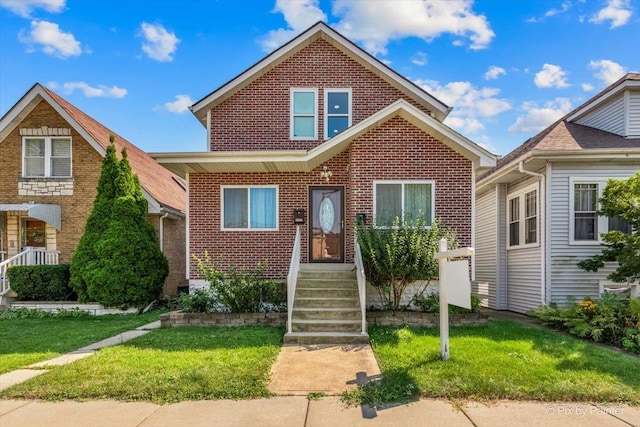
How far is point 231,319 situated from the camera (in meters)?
8.45

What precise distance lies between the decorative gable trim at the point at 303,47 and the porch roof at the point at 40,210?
6.20 meters

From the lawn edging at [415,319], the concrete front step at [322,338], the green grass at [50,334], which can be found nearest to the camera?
the green grass at [50,334]

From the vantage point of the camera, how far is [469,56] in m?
14.3

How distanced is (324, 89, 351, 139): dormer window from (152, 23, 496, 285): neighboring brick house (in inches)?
1.2

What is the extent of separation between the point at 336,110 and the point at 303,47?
6.76 feet

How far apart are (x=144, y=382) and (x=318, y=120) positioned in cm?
828

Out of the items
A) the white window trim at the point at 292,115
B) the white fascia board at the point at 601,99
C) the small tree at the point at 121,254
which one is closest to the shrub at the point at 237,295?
the small tree at the point at 121,254

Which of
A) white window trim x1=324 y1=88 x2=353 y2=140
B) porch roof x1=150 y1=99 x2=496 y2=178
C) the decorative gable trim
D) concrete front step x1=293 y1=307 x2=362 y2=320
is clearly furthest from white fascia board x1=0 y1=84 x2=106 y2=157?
concrete front step x1=293 y1=307 x2=362 y2=320

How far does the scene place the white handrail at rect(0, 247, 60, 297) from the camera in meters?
11.8

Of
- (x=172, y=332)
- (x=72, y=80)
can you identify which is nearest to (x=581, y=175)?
(x=172, y=332)

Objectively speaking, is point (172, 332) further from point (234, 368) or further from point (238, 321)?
point (234, 368)

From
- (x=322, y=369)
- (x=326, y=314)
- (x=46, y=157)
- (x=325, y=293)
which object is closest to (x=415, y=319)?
(x=326, y=314)

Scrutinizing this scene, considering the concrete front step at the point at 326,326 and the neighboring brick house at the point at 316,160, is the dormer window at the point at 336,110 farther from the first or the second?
the concrete front step at the point at 326,326

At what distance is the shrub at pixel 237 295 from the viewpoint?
345 inches
